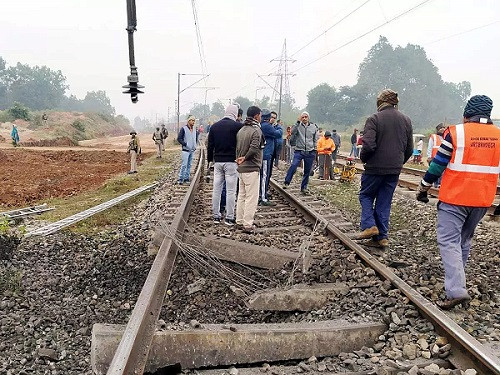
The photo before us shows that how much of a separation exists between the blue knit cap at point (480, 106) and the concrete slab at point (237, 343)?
2099 mm

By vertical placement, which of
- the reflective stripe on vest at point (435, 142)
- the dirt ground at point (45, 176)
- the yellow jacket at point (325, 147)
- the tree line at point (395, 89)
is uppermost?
the tree line at point (395, 89)

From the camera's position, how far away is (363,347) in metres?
3.38

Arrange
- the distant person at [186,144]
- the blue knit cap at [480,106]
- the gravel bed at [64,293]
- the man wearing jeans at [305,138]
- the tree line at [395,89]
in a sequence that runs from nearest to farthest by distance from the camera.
Answer: the gravel bed at [64,293] < the blue knit cap at [480,106] < the man wearing jeans at [305,138] < the distant person at [186,144] < the tree line at [395,89]

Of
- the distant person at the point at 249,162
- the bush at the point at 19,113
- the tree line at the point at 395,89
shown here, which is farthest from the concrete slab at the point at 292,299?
the tree line at the point at 395,89

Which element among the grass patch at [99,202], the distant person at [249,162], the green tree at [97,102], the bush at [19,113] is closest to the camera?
the distant person at [249,162]

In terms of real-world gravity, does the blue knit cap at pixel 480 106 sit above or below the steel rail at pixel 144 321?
above

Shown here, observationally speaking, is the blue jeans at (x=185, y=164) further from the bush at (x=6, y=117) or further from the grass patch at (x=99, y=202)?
the bush at (x=6, y=117)

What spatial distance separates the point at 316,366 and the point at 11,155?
24986 mm

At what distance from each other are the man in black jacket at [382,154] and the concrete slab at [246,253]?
107 cm

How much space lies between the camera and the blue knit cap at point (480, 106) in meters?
4.05

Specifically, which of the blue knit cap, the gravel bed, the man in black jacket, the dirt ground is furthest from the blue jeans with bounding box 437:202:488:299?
the dirt ground

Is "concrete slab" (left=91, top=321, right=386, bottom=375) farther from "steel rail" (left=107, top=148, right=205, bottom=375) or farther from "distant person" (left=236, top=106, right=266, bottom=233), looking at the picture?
"distant person" (left=236, top=106, right=266, bottom=233)

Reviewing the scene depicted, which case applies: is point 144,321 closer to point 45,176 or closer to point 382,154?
point 382,154

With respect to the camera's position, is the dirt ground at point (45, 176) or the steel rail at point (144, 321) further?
the dirt ground at point (45, 176)
